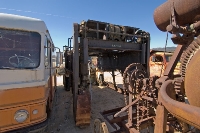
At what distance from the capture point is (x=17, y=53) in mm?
2414

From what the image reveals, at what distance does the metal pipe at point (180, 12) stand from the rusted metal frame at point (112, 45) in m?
2.76

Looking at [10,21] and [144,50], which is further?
[144,50]

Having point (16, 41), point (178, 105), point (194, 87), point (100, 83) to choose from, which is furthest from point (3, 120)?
point (100, 83)

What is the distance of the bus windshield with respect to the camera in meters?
2.30

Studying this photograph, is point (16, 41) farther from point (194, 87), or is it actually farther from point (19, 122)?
point (194, 87)

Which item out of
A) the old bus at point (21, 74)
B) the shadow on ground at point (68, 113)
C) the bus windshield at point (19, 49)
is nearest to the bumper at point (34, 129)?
the old bus at point (21, 74)

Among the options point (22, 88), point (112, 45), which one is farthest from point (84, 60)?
point (22, 88)

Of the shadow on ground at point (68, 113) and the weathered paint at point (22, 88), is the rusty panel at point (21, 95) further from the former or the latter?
the shadow on ground at point (68, 113)

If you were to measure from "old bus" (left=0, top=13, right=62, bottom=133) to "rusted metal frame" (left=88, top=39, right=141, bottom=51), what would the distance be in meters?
1.96

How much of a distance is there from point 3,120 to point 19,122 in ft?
0.84

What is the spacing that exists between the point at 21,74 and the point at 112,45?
10.6ft

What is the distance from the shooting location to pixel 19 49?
7.95 feet

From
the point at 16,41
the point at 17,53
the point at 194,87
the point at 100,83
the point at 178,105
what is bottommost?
the point at 100,83

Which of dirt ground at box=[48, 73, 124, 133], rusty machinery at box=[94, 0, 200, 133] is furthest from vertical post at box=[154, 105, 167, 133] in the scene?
dirt ground at box=[48, 73, 124, 133]
